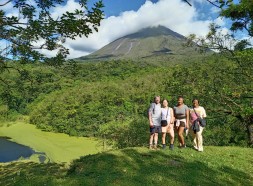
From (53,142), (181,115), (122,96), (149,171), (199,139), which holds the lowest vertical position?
(53,142)

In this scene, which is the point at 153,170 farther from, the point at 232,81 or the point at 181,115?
the point at 232,81

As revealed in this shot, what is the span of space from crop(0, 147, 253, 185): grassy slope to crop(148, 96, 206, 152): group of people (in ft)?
1.72

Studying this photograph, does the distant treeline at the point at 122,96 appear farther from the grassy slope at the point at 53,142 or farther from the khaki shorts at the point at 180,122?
the grassy slope at the point at 53,142

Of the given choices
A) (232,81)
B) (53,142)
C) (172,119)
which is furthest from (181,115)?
(53,142)

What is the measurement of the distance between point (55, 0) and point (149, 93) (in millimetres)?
48183

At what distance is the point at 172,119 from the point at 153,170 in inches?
86.5

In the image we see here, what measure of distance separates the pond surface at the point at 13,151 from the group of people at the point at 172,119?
24482 mm

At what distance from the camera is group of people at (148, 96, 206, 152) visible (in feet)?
29.9

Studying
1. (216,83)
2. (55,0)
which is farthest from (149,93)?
(55,0)

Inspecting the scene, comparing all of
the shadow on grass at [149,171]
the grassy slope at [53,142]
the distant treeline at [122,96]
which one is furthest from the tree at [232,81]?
the grassy slope at [53,142]

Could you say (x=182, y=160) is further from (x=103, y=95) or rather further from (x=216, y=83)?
(x=103, y=95)

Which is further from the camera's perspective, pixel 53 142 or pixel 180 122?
pixel 53 142

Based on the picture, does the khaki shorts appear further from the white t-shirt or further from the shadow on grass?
the shadow on grass

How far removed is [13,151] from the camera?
38500mm
